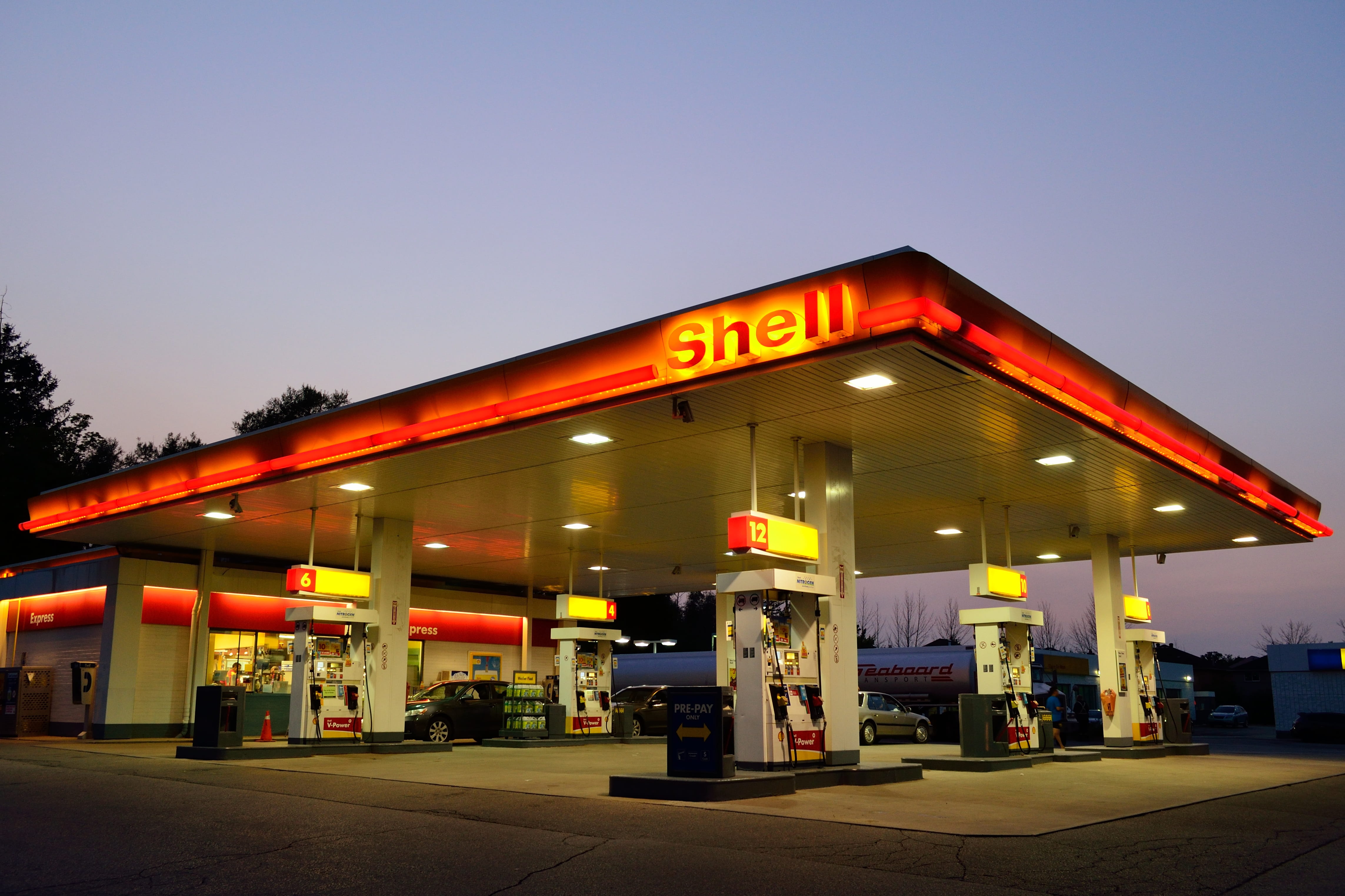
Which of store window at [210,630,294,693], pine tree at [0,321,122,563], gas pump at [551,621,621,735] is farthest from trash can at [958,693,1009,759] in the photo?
pine tree at [0,321,122,563]

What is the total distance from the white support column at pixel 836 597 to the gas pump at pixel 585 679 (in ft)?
39.1

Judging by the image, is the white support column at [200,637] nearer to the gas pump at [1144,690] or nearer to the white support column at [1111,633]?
the white support column at [1111,633]

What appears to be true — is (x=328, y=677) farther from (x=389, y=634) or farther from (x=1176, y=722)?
(x=1176, y=722)

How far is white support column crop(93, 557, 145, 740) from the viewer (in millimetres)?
23219

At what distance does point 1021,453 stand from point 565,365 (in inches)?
269

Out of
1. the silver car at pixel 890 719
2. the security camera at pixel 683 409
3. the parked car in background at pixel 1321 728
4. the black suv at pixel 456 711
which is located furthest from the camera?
the parked car in background at pixel 1321 728

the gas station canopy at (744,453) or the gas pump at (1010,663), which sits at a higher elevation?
the gas station canopy at (744,453)

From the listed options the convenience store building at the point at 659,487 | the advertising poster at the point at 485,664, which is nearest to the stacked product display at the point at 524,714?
the convenience store building at the point at 659,487

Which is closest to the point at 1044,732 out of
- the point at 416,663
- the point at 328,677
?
the point at 328,677

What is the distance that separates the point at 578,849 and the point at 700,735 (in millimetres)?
3907

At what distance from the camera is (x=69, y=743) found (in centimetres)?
2192

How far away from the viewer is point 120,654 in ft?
77.4

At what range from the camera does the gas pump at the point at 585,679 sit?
82.7 ft

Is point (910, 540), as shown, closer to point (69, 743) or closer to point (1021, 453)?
point (1021, 453)
